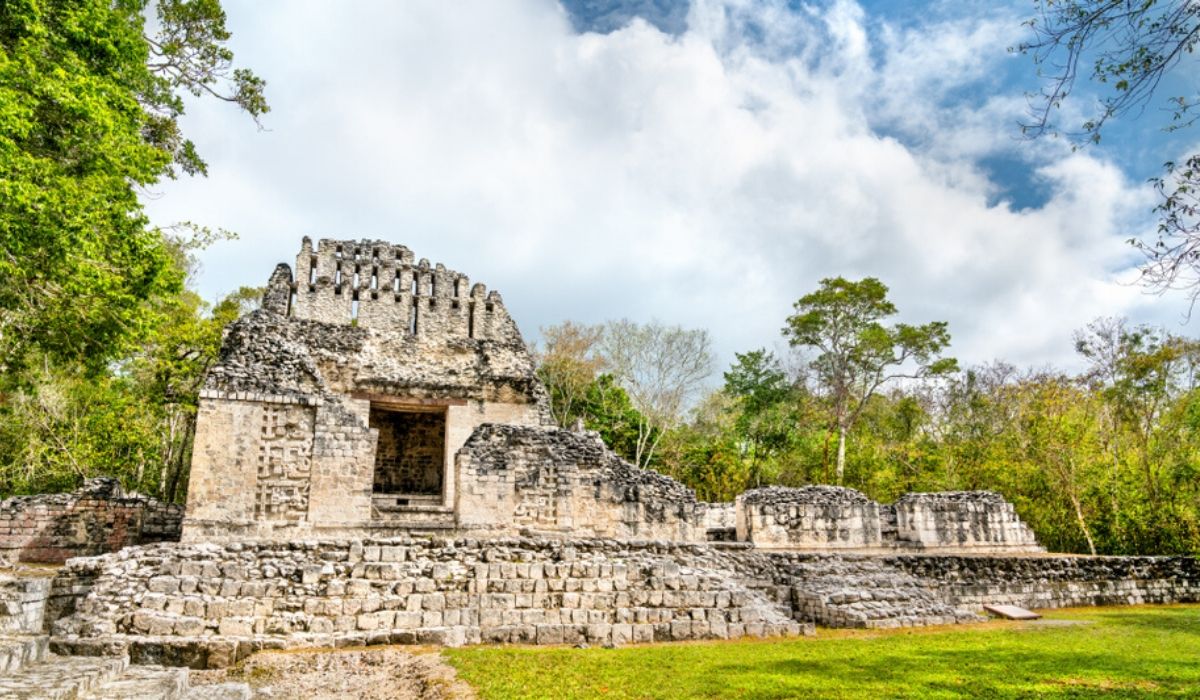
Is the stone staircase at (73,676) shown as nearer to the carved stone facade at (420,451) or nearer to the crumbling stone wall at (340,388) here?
the carved stone facade at (420,451)

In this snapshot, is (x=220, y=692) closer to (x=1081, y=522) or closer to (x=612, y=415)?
(x=1081, y=522)

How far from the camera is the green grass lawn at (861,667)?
586 cm

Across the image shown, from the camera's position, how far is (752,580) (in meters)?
10.8

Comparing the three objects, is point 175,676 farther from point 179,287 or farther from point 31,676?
point 179,287

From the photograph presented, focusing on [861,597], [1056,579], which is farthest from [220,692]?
[1056,579]

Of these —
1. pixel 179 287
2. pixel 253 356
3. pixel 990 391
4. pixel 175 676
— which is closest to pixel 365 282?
pixel 253 356

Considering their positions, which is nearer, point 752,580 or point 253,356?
point 752,580

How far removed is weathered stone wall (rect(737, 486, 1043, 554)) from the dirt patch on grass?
369 inches

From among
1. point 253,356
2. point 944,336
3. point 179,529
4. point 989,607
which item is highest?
point 944,336

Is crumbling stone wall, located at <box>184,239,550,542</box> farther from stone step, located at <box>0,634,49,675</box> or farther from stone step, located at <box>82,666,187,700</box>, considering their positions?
stone step, located at <box>82,666,187,700</box>

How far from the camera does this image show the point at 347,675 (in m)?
6.33

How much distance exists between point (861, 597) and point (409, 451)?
14.0m

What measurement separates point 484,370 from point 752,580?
10893 millimetres

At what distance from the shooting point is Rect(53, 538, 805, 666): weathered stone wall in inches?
285
